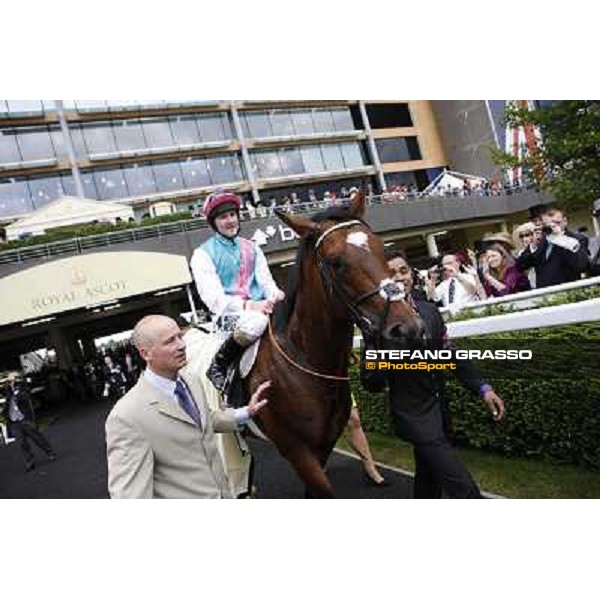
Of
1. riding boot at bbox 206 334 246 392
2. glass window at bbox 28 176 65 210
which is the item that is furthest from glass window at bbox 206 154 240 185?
riding boot at bbox 206 334 246 392

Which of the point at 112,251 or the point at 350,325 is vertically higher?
the point at 112,251

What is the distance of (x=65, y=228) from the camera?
297 cm

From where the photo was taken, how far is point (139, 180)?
3172 millimetres

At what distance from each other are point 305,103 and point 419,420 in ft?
5.85

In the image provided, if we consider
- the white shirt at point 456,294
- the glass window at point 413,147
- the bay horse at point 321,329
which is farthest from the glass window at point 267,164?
the white shirt at point 456,294

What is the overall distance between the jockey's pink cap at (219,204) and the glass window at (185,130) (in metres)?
0.39

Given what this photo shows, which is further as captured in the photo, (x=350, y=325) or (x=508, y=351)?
(x=508, y=351)

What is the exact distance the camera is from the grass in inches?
121

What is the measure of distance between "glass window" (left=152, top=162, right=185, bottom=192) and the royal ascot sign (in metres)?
0.41

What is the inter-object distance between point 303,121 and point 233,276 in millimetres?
965
